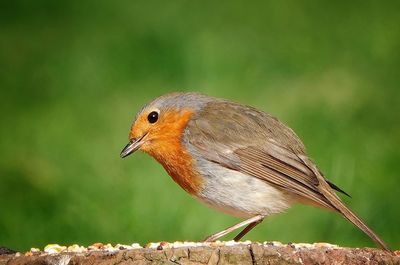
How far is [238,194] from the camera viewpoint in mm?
5723

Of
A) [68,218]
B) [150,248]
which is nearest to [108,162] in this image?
[68,218]

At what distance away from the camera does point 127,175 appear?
27.4 ft

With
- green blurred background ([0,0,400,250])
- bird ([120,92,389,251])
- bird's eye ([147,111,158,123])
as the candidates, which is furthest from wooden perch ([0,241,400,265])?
green blurred background ([0,0,400,250])

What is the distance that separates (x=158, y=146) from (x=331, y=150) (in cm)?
278

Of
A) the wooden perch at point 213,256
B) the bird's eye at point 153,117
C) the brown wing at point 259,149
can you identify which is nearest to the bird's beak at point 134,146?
the bird's eye at point 153,117

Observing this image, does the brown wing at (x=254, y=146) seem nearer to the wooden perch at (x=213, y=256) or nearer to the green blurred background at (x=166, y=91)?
the wooden perch at (x=213, y=256)

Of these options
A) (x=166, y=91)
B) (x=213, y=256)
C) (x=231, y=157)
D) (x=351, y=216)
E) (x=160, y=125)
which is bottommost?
(x=213, y=256)

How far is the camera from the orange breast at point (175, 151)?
5832 millimetres

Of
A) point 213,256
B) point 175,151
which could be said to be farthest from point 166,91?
point 213,256

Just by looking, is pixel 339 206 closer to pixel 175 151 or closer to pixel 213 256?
pixel 175 151

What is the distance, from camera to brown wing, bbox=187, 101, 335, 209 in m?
5.74

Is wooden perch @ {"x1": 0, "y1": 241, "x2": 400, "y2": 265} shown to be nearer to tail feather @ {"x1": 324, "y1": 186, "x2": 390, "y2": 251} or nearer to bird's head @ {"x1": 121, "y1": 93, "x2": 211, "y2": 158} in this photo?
tail feather @ {"x1": 324, "y1": 186, "x2": 390, "y2": 251}

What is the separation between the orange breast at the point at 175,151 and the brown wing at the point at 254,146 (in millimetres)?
77

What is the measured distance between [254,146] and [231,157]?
17 cm
